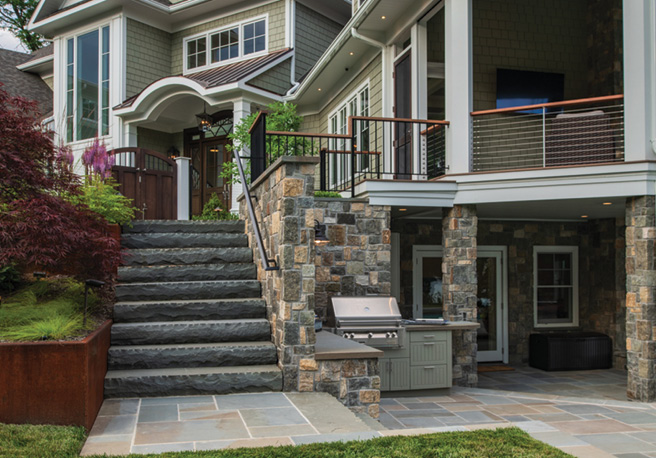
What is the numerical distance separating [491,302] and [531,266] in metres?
1.05

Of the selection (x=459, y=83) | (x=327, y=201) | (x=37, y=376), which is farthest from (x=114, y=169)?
(x=37, y=376)

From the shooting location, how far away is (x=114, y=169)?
31.4ft

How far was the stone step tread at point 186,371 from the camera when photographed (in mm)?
4887

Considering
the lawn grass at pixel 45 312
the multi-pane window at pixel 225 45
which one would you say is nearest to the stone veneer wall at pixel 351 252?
the lawn grass at pixel 45 312

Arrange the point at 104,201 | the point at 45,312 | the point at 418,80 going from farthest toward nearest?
the point at 418,80 → the point at 104,201 → the point at 45,312

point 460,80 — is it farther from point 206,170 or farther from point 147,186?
point 206,170

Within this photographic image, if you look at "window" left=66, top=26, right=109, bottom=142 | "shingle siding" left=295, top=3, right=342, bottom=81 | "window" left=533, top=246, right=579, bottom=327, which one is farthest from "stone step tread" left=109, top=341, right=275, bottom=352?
"window" left=66, top=26, right=109, bottom=142

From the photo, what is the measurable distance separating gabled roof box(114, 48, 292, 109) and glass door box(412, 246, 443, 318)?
5149 mm

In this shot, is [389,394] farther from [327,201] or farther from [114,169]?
[114,169]

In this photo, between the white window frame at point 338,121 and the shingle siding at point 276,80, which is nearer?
the white window frame at point 338,121

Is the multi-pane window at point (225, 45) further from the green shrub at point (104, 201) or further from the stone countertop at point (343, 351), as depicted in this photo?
the stone countertop at point (343, 351)

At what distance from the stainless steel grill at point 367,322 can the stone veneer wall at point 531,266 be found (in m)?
2.95

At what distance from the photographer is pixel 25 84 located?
60.0 ft

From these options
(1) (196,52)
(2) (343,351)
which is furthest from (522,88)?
(1) (196,52)
